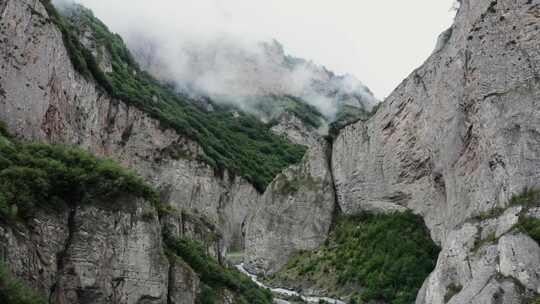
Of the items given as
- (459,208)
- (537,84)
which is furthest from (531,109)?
(459,208)

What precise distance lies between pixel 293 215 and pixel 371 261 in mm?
11542

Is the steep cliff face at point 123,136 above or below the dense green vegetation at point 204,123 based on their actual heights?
below

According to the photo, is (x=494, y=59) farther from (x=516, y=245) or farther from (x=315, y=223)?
(x=315, y=223)

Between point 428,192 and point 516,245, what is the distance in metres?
13.5

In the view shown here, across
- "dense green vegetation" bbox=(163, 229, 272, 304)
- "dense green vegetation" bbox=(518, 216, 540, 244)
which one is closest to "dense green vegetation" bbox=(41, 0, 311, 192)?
"dense green vegetation" bbox=(163, 229, 272, 304)

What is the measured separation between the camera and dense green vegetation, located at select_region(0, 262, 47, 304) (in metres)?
12.6

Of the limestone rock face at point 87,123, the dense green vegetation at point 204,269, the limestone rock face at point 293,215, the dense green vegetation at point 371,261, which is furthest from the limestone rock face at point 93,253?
the limestone rock face at point 293,215

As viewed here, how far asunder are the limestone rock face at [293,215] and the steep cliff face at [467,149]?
230cm

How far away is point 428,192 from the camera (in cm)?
3362

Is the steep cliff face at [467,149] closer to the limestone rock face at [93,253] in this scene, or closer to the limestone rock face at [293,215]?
the limestone rock face at [293,215]

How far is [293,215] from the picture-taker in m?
44.1

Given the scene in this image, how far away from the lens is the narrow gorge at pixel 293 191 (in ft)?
55.4

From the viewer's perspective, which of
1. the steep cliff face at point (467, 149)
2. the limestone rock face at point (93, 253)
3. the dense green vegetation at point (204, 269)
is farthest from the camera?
the steep cliff face at point (467, 149)

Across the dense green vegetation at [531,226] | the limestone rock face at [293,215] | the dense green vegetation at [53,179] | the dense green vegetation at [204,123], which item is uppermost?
the dense green vegetation at [204,123]
